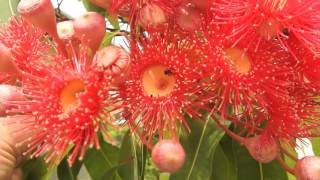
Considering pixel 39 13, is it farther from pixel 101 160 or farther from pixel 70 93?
pixel 101 160

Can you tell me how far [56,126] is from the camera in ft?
2.71

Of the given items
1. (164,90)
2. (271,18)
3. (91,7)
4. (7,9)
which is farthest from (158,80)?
(7,9)

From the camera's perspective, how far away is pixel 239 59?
0.92m

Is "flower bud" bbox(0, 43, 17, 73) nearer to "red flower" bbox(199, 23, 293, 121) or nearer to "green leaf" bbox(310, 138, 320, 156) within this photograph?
"red flower" bbox(199, 23, 293, 121)

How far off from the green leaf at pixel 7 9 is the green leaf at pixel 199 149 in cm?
54

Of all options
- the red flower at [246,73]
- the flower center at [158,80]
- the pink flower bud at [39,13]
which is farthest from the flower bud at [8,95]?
the red flower at [246,73]

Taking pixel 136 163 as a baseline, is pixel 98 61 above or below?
above

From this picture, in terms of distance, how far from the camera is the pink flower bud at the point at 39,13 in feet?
2.84

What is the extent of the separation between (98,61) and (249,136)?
0.34 metres

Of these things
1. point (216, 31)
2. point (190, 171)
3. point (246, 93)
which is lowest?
point (190, 171)

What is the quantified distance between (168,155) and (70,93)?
0.21 metres

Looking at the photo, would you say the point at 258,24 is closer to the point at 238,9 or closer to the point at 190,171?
the point at 238,9

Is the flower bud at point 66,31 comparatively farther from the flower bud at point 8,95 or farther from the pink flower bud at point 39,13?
the flower bud at point 8,95

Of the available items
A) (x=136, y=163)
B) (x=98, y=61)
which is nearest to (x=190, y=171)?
(x=136, y=163)
